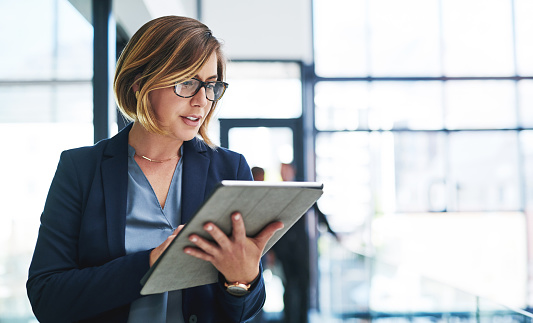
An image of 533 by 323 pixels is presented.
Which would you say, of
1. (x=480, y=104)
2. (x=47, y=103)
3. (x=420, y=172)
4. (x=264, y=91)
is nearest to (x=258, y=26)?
(x=264, y=91)

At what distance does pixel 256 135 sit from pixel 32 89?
4.84 meters

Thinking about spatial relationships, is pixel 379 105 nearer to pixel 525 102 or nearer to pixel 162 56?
pixel 525 102

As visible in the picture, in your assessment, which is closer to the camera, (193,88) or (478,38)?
(193,88)

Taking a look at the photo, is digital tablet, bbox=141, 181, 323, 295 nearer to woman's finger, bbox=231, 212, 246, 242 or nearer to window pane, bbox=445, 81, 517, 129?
woman's finger, bbox=231, 212, 246, 242

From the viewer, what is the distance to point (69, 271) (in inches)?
40.8

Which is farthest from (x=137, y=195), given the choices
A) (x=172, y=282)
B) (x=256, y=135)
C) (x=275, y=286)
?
(x=256, y=135)

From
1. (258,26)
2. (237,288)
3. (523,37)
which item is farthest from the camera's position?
(523,37)

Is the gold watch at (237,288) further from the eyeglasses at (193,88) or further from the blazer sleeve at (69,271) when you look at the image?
the eyeglasses at (193,88)

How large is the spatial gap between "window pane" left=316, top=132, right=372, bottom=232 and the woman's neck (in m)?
5.79

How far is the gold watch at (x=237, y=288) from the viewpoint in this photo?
1.01 m

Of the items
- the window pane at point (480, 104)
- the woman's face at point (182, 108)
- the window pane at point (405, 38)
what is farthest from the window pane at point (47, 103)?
the window pane at point (480, 104)

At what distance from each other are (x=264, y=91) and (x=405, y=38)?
2.01 metres

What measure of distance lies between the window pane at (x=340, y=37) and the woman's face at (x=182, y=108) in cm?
606

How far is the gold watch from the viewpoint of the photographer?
1006 mm
